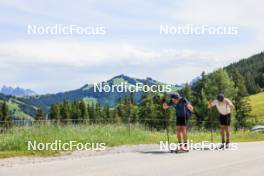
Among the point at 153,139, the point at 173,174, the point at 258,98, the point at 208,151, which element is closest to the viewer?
the point at 173,174

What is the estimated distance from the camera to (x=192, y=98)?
362 ft

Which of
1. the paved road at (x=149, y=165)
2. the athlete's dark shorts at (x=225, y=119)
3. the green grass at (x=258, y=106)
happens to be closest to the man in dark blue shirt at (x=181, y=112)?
the paved road at (x=149, y=165)

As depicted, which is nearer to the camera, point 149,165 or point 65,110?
point 149,165

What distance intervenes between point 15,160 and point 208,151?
6521 millimetres

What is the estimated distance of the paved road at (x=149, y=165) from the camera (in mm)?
12133

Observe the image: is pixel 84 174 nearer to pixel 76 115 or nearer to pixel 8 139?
pixel 8 139

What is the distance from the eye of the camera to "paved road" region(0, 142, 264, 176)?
39.8 ft

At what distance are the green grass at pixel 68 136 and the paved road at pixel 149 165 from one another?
247 centimetres

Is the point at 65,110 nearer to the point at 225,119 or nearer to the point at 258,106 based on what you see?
the point at 258,106

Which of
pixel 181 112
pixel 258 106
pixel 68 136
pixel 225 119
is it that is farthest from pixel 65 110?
pixel 181 112

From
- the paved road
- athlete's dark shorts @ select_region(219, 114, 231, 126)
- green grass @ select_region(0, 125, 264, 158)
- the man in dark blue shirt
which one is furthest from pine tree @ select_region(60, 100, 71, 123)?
the paved road

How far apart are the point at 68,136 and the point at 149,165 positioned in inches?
262

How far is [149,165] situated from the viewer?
44.7 ft

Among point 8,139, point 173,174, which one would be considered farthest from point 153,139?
point 173,174
